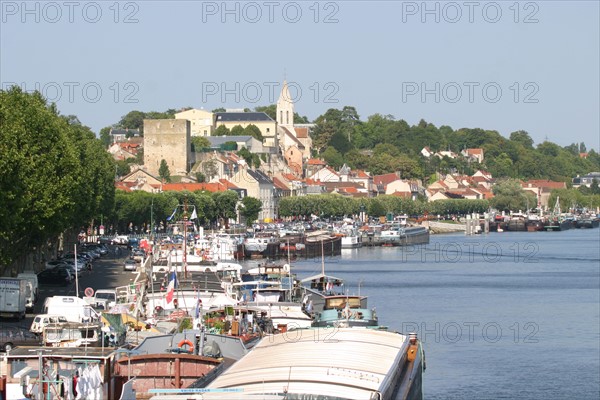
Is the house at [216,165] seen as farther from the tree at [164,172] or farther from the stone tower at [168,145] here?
the tree at [164,172]

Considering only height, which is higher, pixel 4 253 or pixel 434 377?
pixel 4 253

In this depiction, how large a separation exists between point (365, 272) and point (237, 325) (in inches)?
2137

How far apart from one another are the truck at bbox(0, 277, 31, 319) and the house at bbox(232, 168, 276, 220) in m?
113

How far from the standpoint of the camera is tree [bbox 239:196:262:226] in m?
143

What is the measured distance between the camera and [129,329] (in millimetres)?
34719

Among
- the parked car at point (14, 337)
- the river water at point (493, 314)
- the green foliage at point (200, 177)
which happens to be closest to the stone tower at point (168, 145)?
the green foliage at point (200, 177)

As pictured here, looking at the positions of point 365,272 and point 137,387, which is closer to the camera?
point 137,387

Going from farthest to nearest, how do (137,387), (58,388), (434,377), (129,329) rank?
(434,377) → (129,329) → (137,387) → (58,388)

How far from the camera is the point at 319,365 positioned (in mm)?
22109

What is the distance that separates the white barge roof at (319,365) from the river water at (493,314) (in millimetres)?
8558

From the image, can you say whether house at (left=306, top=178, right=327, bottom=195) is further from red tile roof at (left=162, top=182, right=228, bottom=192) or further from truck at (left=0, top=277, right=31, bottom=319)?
truck at (left=0, top=277, right=31, bottom=319)

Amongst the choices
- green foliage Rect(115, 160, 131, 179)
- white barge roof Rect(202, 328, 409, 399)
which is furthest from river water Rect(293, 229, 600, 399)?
green foliage Rect(115, 160, 131, 179)

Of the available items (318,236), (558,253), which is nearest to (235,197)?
(318,236)

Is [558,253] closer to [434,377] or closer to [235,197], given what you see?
[235,197]
